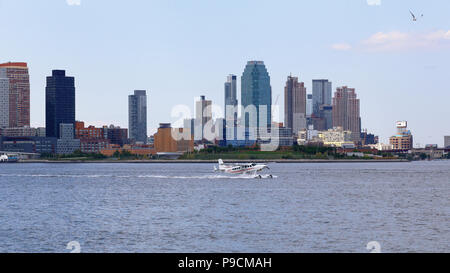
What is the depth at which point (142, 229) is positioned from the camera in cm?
4731

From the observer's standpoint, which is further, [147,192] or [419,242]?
[147,192]

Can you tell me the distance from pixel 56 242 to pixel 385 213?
3331 centimetres
